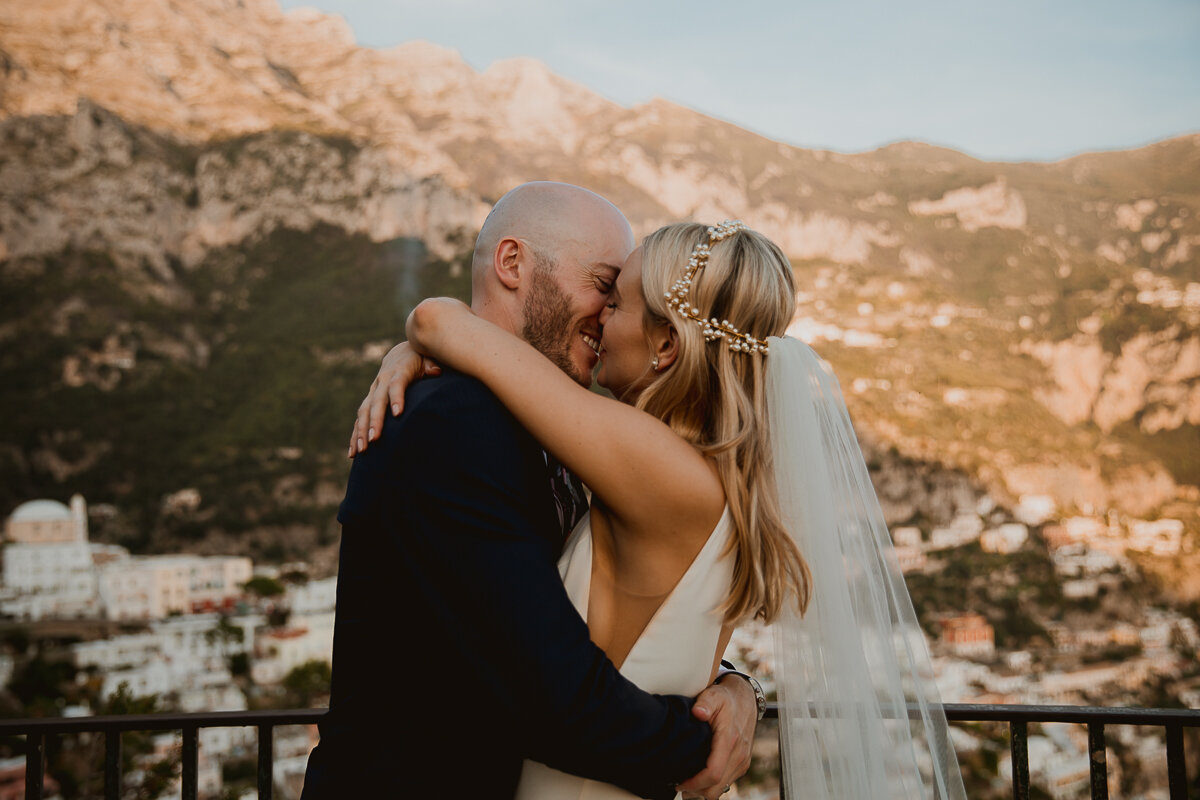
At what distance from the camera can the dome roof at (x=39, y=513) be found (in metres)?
39.5

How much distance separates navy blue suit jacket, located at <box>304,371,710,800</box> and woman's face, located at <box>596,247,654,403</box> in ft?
1.35

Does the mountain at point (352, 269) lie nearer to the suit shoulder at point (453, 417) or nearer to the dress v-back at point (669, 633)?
the dress v-back at point (669, 633)

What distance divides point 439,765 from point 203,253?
62.6 metres

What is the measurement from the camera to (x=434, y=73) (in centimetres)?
8669

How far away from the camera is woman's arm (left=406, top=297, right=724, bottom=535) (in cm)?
139

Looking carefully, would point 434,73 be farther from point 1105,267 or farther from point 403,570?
point 403,570

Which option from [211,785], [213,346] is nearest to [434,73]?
[213,346]

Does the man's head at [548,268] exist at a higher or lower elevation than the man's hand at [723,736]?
higher

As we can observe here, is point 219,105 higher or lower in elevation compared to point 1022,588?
higher

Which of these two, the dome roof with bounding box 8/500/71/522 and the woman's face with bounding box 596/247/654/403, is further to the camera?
the dome roof with bounding box 8/500/71/522

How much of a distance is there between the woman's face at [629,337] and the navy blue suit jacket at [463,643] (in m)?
0.41

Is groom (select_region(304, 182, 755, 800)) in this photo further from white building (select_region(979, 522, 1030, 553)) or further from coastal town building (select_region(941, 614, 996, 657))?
white building (select_region(979, 522, 1030, 553))

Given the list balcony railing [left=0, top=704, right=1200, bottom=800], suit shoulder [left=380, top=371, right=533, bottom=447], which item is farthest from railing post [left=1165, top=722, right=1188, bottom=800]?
suit shoulder [left=380, top=371, right=533, bottom=447]

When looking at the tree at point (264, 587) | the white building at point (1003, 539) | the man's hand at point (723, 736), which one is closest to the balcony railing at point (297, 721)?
the man's hand at point (723, 736)
